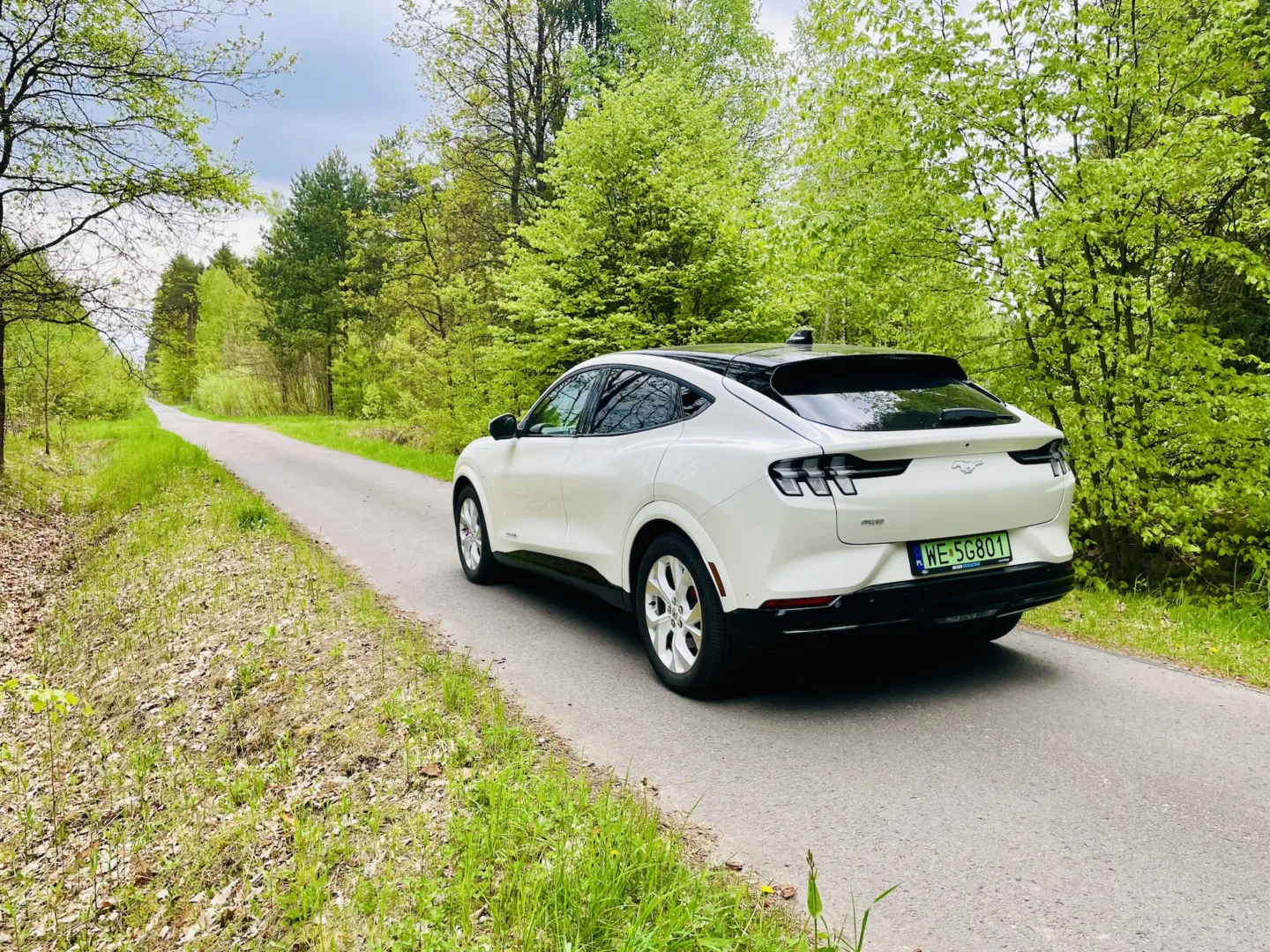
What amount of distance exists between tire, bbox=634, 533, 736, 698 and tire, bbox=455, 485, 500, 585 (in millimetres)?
2400

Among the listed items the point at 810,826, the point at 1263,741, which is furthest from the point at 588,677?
the point at 1263,741

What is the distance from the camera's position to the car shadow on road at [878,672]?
386 cm

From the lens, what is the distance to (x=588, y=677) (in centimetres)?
438

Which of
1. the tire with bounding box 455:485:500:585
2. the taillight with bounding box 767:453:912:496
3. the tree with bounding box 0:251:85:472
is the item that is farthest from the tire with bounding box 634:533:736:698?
the tree with bounding box 0:251:85:472

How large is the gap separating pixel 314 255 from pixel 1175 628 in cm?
4415

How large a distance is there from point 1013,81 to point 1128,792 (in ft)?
19.9

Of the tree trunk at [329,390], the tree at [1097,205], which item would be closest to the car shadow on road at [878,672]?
the tree at [1097,205]

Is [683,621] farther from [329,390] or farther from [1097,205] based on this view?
[329,390]

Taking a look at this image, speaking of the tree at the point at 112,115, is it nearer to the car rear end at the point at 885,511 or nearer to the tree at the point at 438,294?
the tree at the point at 438,294

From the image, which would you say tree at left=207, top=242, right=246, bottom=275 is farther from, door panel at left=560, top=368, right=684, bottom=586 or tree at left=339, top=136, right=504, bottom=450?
door panel at left=560, top=368, right=684, bottom=586

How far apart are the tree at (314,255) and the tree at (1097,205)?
38.8 m

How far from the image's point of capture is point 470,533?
6.73 metres

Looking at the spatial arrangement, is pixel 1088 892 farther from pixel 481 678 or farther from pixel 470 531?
pixel 470 531

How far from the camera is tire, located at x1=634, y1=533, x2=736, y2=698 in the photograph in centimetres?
370
